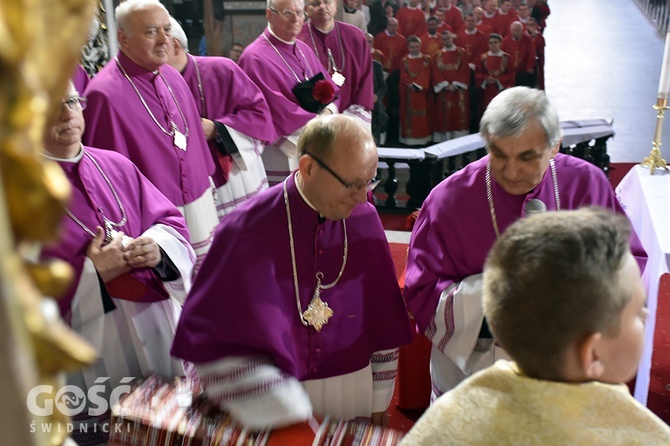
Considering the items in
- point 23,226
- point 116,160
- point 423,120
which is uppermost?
point 23,226

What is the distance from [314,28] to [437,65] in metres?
3.32

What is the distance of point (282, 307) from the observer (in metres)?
2.56

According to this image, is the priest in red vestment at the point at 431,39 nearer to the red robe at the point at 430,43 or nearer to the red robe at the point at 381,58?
the red robe at the point at 430,43

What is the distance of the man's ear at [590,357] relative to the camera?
46.3 inches

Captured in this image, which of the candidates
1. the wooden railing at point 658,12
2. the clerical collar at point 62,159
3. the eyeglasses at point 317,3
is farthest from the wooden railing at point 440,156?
the wooden railing at point 658,12

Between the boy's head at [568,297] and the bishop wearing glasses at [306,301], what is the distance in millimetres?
1245

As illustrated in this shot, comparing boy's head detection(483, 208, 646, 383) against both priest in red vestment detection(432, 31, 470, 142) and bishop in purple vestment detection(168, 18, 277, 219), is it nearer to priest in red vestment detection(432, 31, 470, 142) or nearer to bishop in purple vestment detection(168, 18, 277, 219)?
bishop in purple vestment detection(168, 18, 277, 219)

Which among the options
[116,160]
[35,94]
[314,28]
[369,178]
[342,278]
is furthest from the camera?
[314,28]

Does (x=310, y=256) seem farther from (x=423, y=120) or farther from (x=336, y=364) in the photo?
(x=423, y=120)

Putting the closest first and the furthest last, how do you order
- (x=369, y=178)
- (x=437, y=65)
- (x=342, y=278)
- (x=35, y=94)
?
(x=35, y=94) < (x=369, y=178) < (x=342, y=278) < (x=437, y=65)

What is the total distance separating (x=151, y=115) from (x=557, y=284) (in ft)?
12.1

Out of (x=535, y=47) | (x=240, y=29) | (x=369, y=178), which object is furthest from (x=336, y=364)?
(x=535, y=47)

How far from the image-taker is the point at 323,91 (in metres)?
5.98

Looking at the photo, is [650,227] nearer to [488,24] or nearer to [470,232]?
[470,232]
